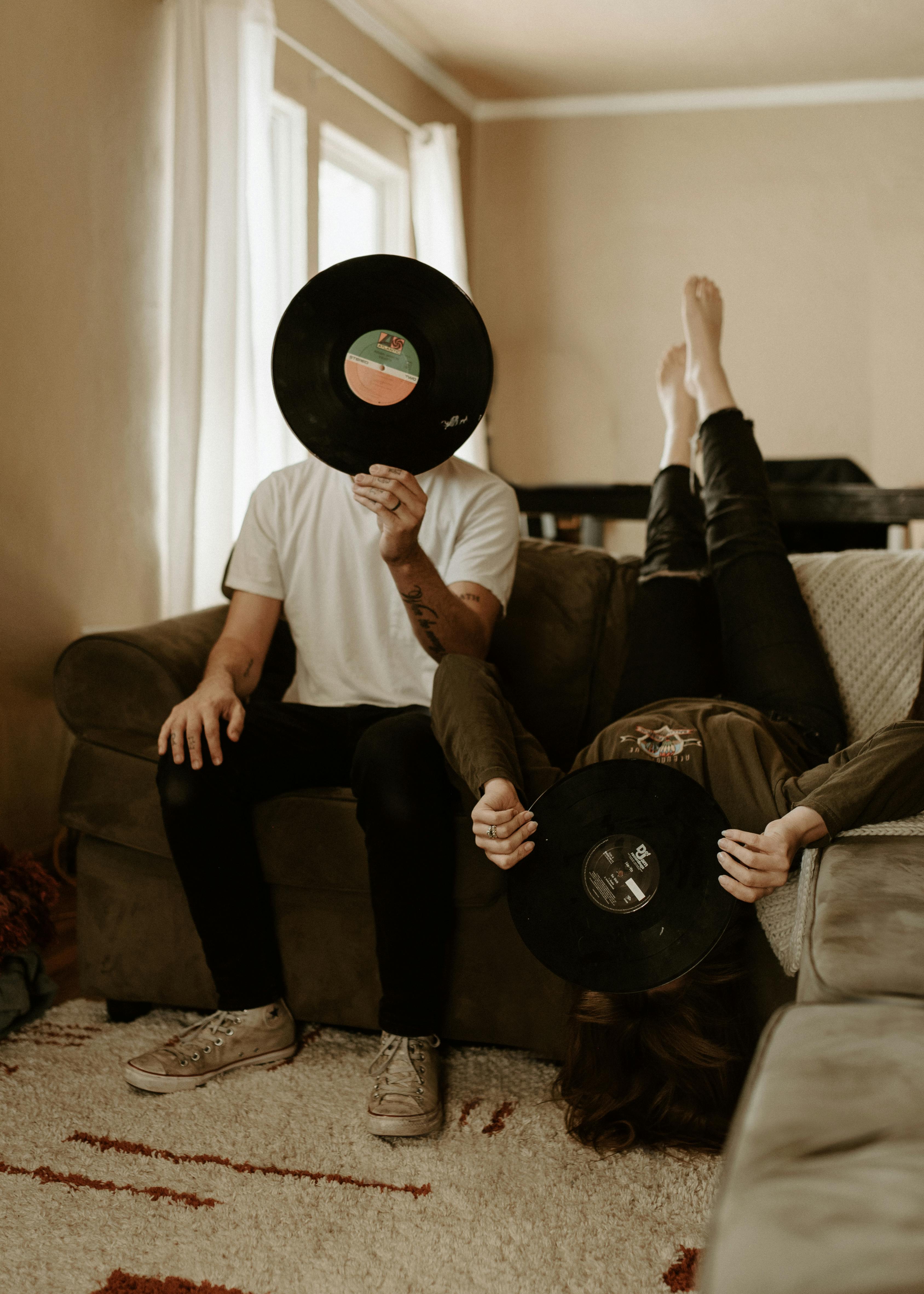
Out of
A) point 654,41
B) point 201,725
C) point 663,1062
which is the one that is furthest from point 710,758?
point 654,41

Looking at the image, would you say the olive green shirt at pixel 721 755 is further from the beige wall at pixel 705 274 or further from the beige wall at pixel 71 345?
the beige wall at pixel 705 274

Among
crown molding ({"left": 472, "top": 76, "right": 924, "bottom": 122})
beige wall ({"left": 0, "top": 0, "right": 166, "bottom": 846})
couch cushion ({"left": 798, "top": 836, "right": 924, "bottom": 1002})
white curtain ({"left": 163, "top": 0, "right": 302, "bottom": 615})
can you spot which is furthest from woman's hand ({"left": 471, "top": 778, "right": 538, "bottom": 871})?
crown molding ({"left": 472, "top": 76, "right": 924, "bottom": 122})

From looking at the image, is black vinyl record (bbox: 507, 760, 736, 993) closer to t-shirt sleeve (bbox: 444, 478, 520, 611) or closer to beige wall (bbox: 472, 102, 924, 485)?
t-shirt sleeve (bbox: 444, 478, 520, 611)

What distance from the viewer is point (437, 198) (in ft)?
13.8

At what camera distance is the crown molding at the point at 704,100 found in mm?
4570

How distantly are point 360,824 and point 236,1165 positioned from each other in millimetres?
450

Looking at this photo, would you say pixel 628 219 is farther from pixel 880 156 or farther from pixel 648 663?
pixel 648 663

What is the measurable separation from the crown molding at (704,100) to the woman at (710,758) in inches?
138

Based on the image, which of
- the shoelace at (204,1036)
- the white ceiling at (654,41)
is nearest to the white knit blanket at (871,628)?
the shoelace at (204,1036)

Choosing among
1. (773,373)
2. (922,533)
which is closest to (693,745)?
(922,533)

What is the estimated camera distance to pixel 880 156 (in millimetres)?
4613

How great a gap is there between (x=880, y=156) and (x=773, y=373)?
3.38 ft

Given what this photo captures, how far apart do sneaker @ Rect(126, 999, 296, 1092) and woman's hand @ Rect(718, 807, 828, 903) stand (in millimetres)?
698

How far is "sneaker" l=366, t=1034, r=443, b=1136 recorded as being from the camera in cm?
128
